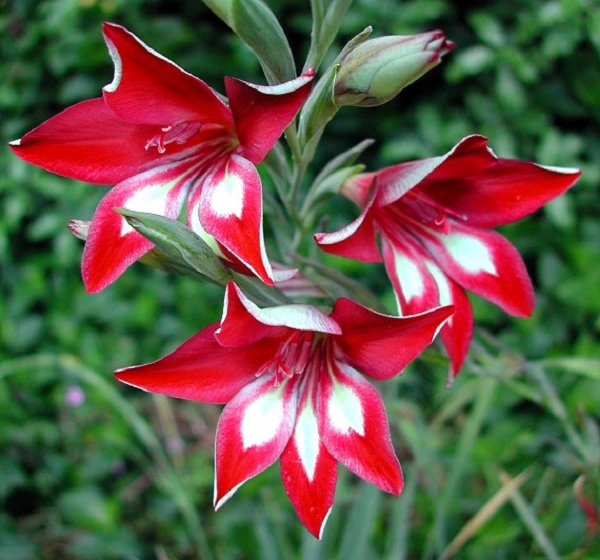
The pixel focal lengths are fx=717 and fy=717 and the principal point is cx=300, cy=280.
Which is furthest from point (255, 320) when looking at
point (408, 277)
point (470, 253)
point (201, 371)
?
point (470, 253)

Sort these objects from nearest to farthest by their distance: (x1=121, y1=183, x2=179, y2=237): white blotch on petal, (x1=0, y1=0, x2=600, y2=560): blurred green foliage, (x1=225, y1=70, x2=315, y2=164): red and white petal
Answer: (x1=225, y1=70, x2=315, y2=164): red and white petal
(x1=121, y1=183, x2=179, y2=237): white blotch on petal
(x1=0, y1=0, x2=600, y2=560): blurred green foliage

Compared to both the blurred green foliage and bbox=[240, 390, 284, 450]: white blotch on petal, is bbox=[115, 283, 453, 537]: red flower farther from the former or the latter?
the blurred green foliage

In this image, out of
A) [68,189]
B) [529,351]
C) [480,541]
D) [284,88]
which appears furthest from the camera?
[68,189]

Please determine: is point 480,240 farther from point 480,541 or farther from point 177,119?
point 480,541

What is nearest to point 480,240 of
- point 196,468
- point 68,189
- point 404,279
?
point 404,279

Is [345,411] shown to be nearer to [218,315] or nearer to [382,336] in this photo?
[382,336]

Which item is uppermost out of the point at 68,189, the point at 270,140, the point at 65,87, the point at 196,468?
the point at 270,140

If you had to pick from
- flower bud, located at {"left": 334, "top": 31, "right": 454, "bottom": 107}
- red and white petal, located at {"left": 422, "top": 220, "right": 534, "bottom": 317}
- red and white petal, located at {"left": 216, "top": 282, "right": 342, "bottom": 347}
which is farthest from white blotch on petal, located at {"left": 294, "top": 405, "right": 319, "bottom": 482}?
flower bud, located at {"left": 334, "top": 31, "right": 454, "bottom": 107}
